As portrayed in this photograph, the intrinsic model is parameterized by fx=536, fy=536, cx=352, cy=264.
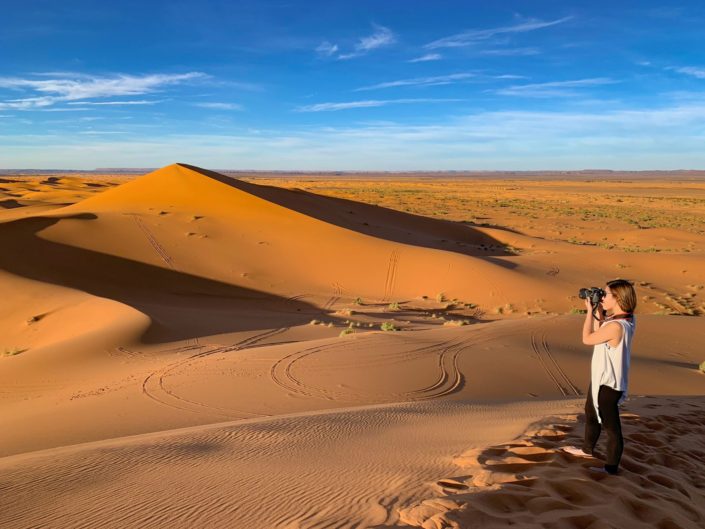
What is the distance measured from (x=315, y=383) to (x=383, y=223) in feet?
91.2

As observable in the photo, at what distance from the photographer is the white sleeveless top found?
3.87 metres

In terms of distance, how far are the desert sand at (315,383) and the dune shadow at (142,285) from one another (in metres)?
0.10

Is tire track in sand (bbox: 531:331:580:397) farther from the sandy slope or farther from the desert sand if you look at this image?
the sandy slope

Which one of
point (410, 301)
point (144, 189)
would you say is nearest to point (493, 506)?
point (410, 301)

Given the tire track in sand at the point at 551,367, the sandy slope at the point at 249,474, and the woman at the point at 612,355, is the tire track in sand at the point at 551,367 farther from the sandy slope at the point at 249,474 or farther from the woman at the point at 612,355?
the woman at the point at 612,355

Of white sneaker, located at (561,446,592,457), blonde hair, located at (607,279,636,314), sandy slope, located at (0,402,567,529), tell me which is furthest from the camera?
white sneaker, located at (561,446,592,457)

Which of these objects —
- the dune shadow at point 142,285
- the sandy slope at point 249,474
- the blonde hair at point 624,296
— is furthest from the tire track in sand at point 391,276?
the blonde hair at point 624,296

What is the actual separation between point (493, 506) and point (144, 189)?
2985 centimetres

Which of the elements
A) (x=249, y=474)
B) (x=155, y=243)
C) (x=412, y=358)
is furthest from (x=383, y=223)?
(x=249, y=474)

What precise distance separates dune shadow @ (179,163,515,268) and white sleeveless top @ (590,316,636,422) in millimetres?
24620

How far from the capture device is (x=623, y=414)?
595 centimetres

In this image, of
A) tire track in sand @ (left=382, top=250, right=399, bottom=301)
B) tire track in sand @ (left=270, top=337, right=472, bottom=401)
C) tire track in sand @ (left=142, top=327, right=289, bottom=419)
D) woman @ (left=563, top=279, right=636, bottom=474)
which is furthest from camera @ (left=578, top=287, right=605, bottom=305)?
tire track in sand @ (left=382, top=250, right=399, bottom=301)

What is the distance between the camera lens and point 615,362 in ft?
12.9

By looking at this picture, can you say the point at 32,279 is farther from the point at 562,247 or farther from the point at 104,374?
the point at 562,247
